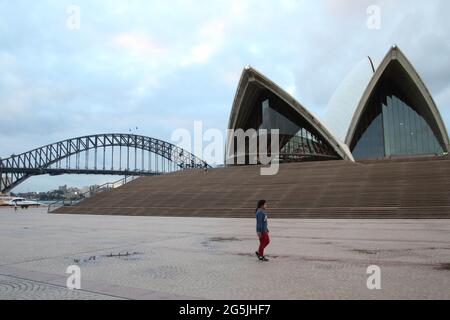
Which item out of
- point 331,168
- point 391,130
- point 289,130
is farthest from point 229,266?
point 391,130

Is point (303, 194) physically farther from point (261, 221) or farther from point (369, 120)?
point (369, 120)

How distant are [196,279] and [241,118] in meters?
48.8

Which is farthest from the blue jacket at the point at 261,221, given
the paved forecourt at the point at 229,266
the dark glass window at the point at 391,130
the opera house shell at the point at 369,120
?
the dark glass window at the point at 391,130

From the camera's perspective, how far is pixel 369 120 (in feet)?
166

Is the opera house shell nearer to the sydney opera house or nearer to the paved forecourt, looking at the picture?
the sydney opera house

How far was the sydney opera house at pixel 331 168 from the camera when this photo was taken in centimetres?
2189

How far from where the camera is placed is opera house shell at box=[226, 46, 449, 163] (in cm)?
4725

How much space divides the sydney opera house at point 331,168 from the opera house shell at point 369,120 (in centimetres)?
12

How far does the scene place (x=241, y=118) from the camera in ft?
180

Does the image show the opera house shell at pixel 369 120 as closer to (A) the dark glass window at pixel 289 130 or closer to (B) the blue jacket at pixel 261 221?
(A) the dark glass window at pixel 289 130

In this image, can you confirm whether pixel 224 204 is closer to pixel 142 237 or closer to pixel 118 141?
pixel 142 237

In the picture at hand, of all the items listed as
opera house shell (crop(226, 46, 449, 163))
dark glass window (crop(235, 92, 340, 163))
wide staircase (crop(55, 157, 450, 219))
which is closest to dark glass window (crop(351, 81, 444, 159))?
opera house shell (crop(226, 46, 449, 163))

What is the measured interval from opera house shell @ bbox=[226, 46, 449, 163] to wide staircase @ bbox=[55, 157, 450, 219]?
15387 millimetres
